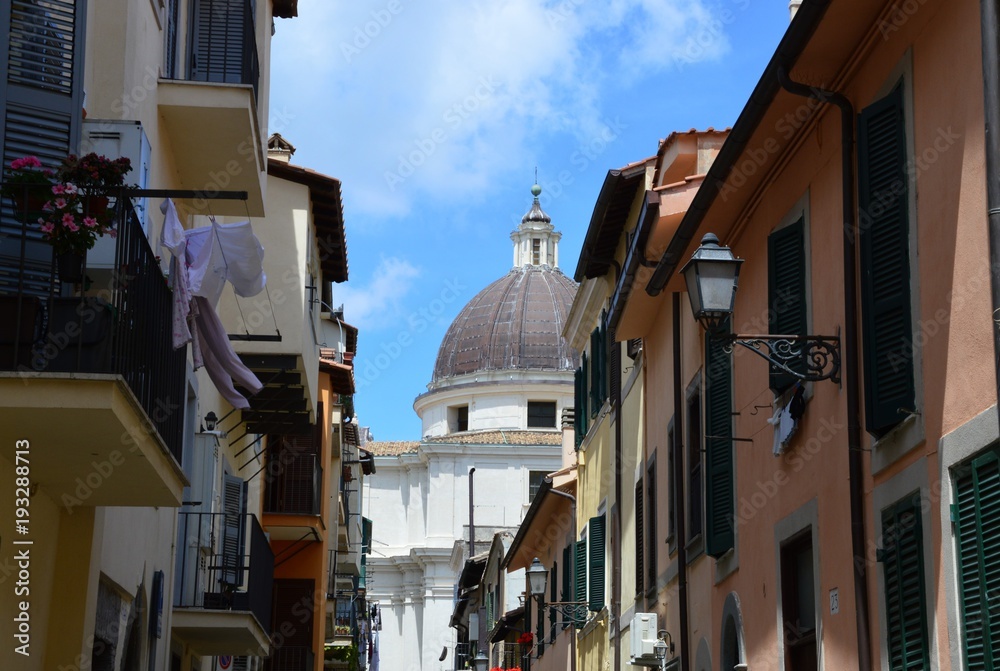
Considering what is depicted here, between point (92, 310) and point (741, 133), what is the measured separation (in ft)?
18.2

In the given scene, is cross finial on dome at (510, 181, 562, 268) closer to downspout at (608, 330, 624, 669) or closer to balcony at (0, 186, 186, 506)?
downspout at (608, 330, 624, 669)

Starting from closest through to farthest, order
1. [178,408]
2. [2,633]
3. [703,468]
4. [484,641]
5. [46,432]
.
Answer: [46,432]
[2,633]
[178,408]
[703,468]
[484,641]

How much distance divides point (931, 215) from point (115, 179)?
4.41 m

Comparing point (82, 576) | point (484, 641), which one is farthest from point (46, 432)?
point (484, 641)

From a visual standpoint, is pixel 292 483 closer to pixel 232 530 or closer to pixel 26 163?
pixel 232 530

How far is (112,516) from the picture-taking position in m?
11.3

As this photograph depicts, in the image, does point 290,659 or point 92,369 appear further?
point 290,659

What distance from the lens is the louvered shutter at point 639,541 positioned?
19078mm

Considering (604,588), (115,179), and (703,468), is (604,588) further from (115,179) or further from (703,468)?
(115,179)

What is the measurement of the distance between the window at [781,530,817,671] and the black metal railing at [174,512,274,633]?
633 centimetres

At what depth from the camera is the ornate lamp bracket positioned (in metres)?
10.0

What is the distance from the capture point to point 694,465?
15297 mm

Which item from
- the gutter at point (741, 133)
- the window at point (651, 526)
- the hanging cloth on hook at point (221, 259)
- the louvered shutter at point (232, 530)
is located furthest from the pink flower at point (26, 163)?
the window at point (651, 526)

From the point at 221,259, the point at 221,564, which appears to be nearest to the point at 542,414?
the point at 221,564
